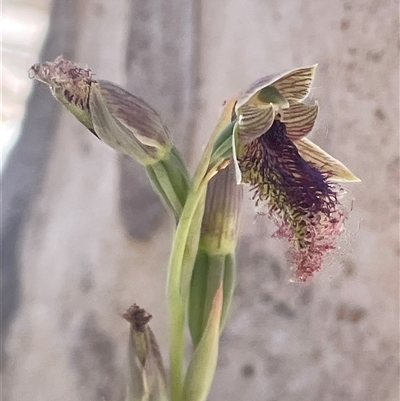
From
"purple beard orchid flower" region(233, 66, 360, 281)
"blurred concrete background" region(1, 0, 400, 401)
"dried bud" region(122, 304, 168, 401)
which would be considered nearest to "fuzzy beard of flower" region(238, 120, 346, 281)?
"purple beard orchid flower" region(233, 66, 360, 281)

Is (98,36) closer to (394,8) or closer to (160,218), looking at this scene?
(160,218)

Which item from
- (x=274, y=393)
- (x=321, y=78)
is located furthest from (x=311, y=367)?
(x=321, y=78)

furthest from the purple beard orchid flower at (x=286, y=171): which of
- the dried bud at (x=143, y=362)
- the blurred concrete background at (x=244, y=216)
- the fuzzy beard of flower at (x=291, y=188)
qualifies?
the blurred concrete background at (x=244, y=216)

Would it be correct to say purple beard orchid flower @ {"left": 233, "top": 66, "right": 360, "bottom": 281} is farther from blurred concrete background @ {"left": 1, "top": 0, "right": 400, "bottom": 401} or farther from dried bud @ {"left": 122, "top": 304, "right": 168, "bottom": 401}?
blurred concrete background @ {"left": 1, "top": 0, "right": 400, "bottom": 401}

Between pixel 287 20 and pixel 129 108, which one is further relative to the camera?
pixel 287 20

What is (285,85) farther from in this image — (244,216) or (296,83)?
(244,216)

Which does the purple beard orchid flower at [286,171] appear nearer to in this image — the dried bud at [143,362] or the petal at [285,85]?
the petal at [285,85]
